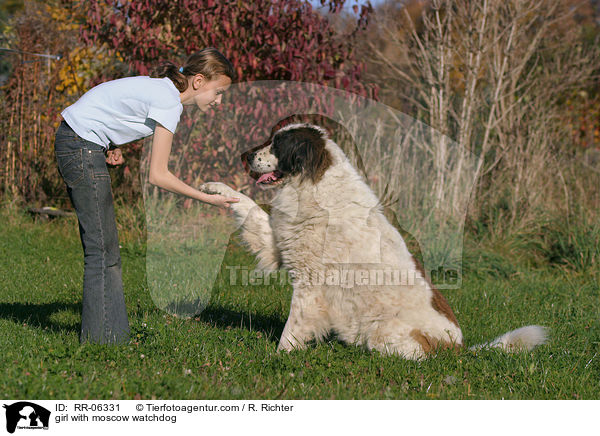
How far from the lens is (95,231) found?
11.8ft

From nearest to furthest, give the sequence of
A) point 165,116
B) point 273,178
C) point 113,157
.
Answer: point 165,116 < point 113,157 < point 273,178

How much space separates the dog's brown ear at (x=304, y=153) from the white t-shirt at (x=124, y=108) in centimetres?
86

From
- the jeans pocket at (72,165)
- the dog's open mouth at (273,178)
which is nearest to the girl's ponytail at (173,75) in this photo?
the jeans pocket at (72,165)

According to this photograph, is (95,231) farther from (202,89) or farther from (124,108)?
(202,89)

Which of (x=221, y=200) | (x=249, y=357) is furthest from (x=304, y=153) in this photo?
(x=249, y=357)

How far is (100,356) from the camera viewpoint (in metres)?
3.45

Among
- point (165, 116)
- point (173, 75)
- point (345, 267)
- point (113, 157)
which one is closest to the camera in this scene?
point (165, 116)

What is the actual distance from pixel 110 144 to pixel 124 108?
1.09 ft

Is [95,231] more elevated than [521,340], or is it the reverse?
[95,231]

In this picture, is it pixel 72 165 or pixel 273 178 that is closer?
pixel 72 165

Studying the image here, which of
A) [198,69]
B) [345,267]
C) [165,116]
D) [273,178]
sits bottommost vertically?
[345,267]

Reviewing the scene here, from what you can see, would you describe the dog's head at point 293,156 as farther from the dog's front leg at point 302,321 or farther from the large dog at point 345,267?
the dog's front leg at point 302,321

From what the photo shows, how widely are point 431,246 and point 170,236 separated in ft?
11.0

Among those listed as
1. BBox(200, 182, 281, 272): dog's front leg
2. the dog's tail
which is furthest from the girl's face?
the dog's tail
